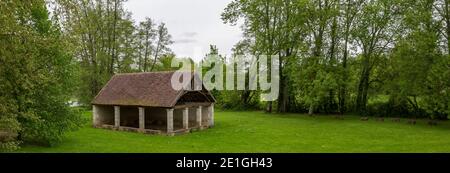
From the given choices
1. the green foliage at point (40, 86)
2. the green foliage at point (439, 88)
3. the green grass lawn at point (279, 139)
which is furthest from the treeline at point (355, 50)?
the green foliage at point (40, 86)

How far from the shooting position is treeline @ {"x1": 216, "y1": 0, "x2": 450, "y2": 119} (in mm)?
28891

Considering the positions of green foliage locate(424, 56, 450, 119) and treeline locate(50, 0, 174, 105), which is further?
treeline locate(50, 0, 174, 105)

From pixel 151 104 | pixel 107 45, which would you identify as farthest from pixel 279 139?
pixel 107 45

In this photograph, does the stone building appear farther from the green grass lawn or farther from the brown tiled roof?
the green grass lawn

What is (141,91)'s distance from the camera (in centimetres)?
2759

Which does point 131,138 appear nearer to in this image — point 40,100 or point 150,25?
point 40,100

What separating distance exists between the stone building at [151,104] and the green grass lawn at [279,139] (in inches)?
44.2

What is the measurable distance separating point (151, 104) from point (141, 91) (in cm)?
250

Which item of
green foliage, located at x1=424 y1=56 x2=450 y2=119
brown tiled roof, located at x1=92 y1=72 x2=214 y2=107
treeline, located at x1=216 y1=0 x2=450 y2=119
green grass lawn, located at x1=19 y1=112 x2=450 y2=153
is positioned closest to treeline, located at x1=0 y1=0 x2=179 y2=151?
green grass lawn, located at x1=19 y1=112 x2=450 y2=153

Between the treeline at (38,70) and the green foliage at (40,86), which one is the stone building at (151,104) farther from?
the green foliage at (40,86)

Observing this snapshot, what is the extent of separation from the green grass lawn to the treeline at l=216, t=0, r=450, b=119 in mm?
3734

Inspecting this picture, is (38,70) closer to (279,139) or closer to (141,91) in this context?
(141,91)

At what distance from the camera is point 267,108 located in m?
42.0

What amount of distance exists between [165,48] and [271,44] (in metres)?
17.3
